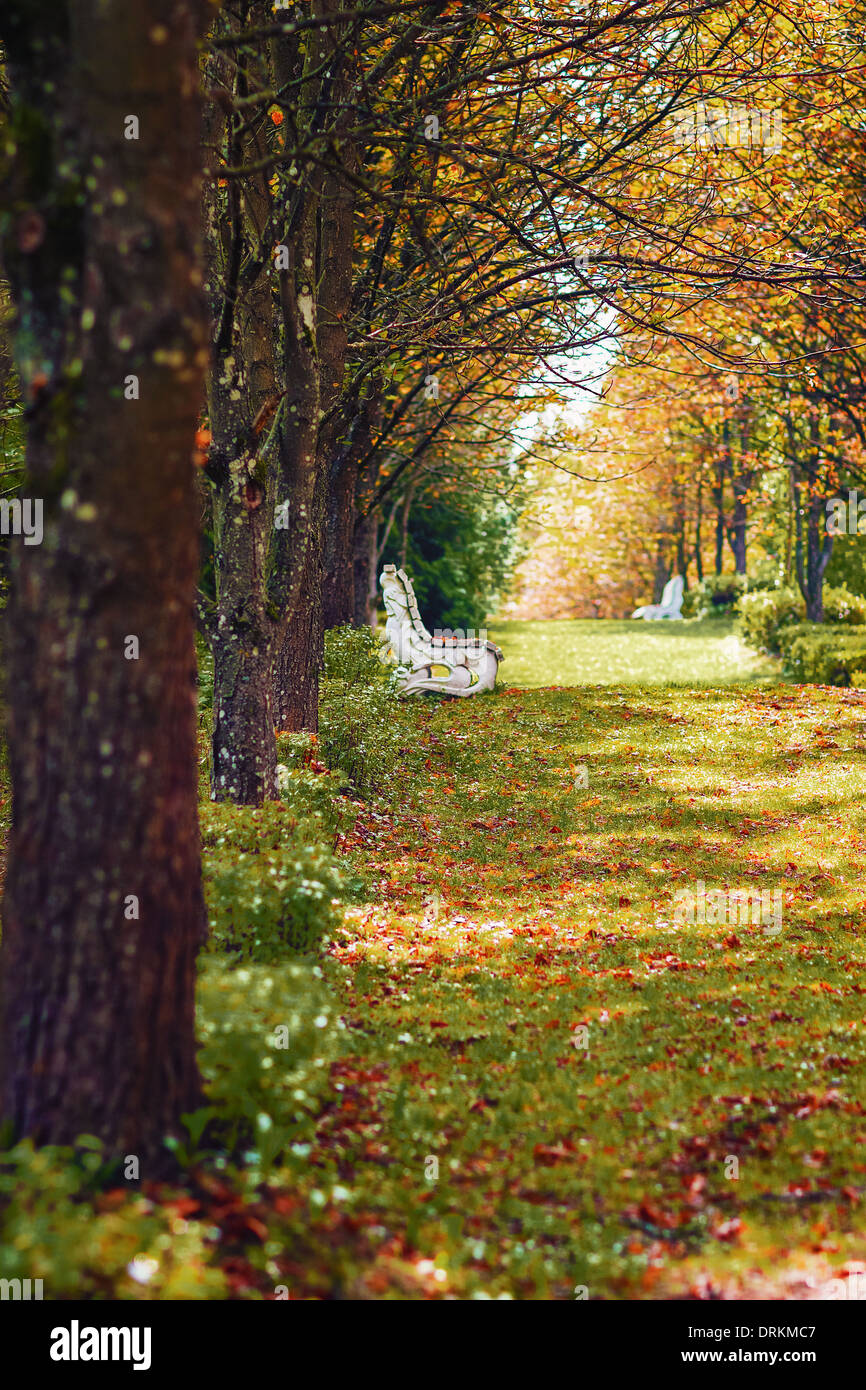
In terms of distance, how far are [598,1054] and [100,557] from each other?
391cm

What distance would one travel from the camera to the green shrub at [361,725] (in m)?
12.7

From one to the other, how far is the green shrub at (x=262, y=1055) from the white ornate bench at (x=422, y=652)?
13.5m

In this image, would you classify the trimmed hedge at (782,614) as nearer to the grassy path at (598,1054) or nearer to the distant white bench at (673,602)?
the grassy path at (598,1054)

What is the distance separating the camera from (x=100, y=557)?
12.3 feet

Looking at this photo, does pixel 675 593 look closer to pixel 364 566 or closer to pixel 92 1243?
pixel 364 566

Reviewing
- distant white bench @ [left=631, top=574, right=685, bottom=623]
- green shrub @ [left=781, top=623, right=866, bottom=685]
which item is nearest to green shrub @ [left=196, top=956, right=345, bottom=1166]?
green shrub @ [left=781, top=623, right=866, bottom=685]

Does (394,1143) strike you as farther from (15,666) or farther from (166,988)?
(15,666)

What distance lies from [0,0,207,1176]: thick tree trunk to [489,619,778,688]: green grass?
17.6 meters

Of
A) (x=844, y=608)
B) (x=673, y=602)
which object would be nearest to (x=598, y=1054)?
(x=844, y=608)

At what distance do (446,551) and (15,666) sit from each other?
2933 centimetres

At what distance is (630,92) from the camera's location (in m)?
10.0

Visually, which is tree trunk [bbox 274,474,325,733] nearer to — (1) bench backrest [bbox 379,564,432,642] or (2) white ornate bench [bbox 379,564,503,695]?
(2) white ornate bench [bbox 379,564,503,695]

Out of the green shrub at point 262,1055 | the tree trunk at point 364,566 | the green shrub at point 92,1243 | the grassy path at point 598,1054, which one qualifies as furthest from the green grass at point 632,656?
the green shrub at point 92,1243
